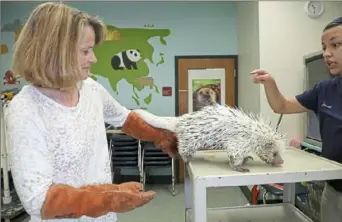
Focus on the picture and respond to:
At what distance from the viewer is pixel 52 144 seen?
881mm

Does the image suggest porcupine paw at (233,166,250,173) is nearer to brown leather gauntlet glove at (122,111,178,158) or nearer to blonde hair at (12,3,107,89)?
brown leather gauntlet glove at (122,111,178,158)

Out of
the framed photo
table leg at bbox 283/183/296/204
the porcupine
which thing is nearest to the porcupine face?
the porcupine

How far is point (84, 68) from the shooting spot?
93 centimetres

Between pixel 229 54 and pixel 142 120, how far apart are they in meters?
3.20

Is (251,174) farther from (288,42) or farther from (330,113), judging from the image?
(288,42)

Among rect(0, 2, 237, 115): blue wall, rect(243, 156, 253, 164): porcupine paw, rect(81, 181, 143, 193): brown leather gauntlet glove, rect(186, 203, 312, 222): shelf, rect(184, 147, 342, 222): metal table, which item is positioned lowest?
rect(186, 203, 312, 222): shelf

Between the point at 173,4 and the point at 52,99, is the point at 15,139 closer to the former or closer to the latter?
the point at 52,99

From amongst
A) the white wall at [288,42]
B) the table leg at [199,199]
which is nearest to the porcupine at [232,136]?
the table leg at [199,199]

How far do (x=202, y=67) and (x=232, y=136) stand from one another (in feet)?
10.9

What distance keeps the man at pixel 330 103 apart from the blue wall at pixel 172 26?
3026 mm

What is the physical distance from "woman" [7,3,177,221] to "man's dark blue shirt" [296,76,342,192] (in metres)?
0.69

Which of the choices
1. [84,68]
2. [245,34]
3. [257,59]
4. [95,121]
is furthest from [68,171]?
[245,34]

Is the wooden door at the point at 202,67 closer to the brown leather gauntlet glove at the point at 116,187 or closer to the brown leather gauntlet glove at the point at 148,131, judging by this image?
the brown leather gauntlet glove at the point at 148,131

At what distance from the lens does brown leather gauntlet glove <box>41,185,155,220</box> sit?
0.77 metres
